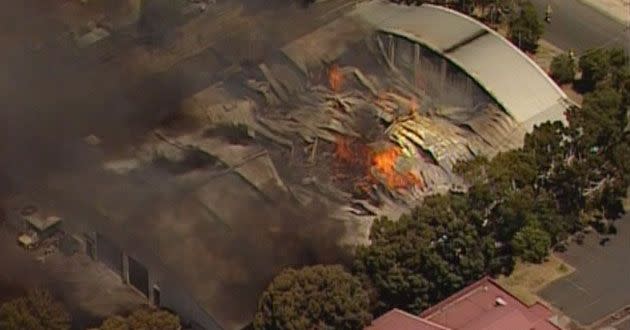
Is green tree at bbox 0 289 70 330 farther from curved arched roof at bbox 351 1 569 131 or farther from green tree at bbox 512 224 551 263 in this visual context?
curved arched roof at bbox 351 1 569 131

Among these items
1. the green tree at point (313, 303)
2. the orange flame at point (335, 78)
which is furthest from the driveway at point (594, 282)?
the orange flame at point (335, 78)

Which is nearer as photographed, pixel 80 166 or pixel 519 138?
pixel 80 166

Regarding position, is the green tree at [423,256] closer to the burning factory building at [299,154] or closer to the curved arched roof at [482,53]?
the burning factory building at [299,154]

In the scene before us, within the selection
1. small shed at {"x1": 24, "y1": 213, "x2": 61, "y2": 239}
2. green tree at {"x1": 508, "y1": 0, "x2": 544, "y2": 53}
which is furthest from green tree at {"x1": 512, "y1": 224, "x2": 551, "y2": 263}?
small shed at {"x1": 24, "y1": 213, "x2": 61, "y2": 239}

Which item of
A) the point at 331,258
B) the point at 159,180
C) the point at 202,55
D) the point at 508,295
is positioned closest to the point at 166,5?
the point at 202,55

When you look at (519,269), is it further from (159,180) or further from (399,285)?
(159,180)
